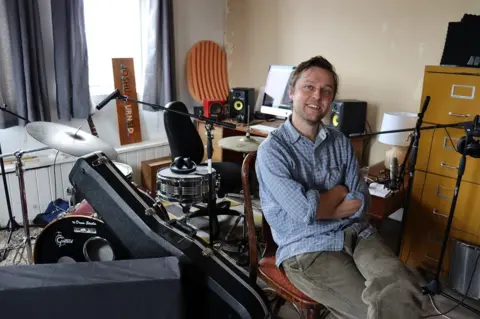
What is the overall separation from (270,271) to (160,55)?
2.74 m

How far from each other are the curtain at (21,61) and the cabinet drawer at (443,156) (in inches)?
108

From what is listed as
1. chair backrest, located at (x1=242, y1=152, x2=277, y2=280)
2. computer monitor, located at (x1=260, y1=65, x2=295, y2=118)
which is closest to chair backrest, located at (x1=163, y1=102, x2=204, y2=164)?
computer monitor, located at (x1=260, y1=65, x2=295, y2=118)

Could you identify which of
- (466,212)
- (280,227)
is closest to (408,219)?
(466,212)

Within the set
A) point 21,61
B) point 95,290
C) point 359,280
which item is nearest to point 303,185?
point 359,280

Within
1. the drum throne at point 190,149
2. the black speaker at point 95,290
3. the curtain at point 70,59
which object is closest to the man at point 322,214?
the black speaker at point 95,290

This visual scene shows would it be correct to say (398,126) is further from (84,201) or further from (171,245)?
(84,201)

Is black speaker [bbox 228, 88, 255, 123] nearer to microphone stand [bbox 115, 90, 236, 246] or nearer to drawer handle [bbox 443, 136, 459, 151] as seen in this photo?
microphone stand [bbox 115, 90, 236, 246]

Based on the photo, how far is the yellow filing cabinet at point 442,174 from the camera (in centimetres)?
200

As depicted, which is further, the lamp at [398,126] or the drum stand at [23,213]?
the lamp at [398,126]

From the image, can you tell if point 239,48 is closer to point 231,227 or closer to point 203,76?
point 203,76

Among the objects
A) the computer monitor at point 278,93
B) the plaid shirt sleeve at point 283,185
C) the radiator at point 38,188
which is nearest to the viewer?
the plaid shirt sleeve at point 283,185

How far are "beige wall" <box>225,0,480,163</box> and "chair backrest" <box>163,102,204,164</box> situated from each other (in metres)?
1.30

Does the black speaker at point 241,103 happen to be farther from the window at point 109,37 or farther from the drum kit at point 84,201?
the window at point 109,37

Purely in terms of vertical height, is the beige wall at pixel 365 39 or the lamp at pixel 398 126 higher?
the beige wall at pixel 365 39
